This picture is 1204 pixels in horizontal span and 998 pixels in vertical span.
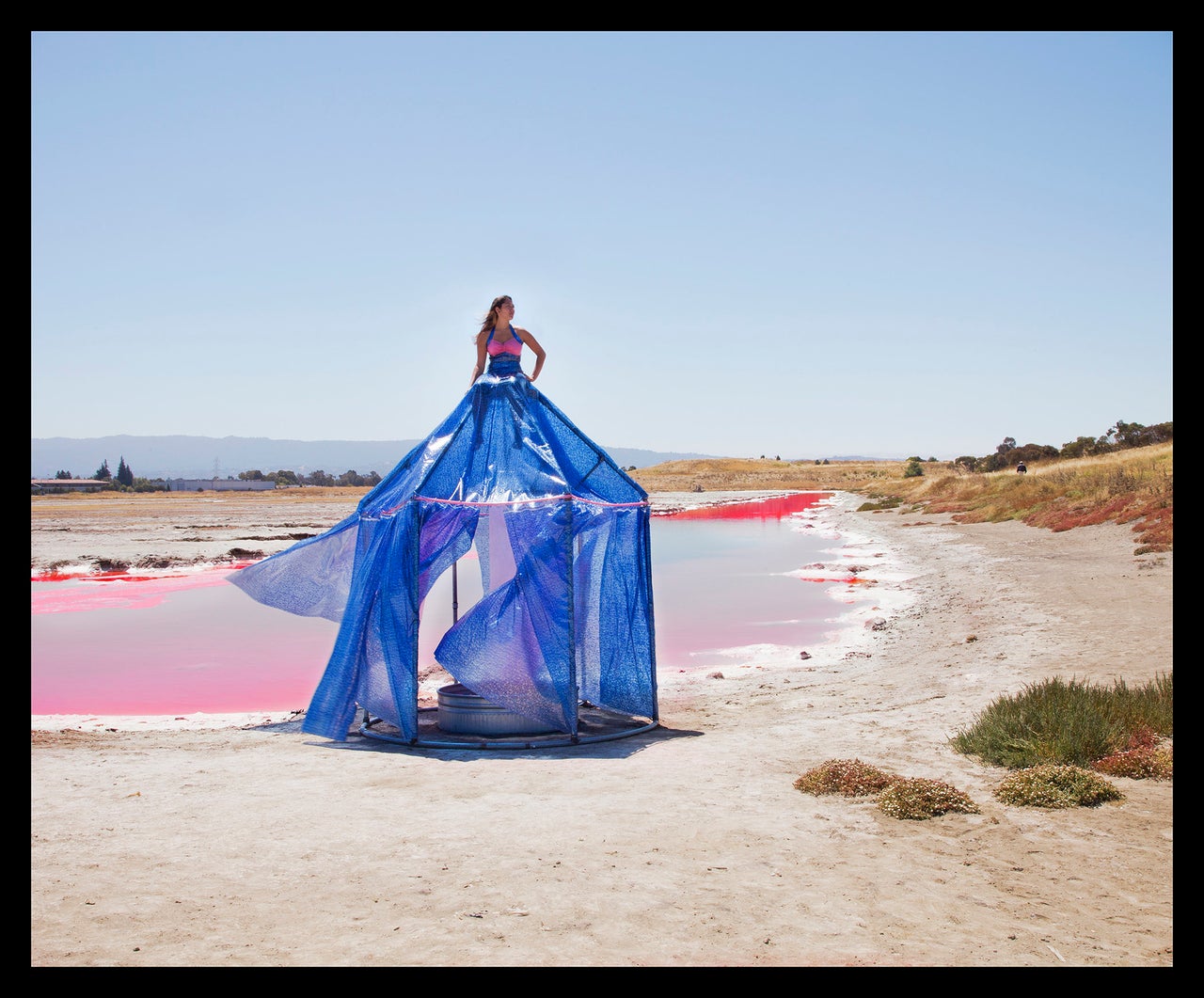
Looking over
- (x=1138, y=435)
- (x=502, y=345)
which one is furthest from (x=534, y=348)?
(x=1138, y=435)

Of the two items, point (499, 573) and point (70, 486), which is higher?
point (70, 486)

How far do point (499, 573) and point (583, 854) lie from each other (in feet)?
16.0

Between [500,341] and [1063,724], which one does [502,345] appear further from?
[1063,724]

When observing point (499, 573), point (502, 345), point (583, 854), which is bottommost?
point (583, 854)

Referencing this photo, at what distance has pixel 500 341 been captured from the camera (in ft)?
31.1

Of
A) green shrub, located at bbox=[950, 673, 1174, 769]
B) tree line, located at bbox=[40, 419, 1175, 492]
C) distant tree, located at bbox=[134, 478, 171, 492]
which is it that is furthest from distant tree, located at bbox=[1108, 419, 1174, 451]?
distant tree, located at bbox=[134, 478, 171, 492]

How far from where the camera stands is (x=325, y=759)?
8.15 m

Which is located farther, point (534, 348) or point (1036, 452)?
point (1036, 452)

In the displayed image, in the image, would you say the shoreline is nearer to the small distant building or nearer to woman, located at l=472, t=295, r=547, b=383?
woman, located at l=472, t=295, r=547, b=383

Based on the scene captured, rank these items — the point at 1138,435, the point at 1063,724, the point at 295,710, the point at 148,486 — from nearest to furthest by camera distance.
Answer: the point at 1063,724
the point at 295,710
the point at 1138,435
the point at 148,486

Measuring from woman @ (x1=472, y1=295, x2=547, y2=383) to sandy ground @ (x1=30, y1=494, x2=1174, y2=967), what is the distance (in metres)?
3.52

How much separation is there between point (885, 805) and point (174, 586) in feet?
68.2

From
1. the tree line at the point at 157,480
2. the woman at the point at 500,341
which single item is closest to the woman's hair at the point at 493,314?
the woman at the point at 500,341

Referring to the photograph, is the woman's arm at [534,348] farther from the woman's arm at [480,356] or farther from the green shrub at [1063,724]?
the green shrub at [1063,724]
